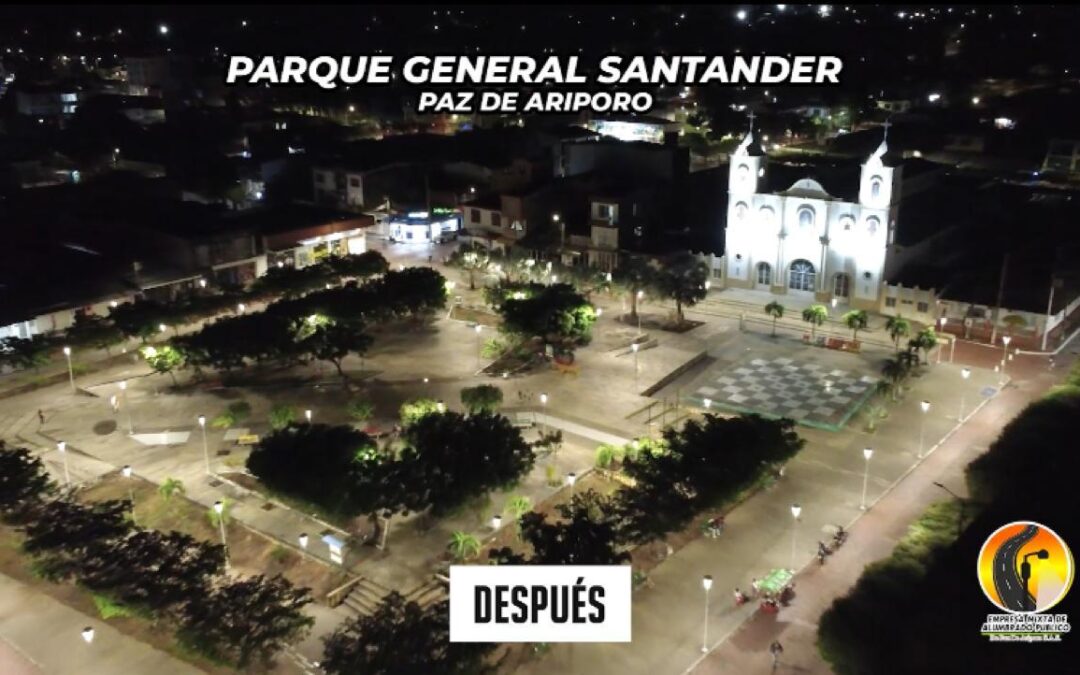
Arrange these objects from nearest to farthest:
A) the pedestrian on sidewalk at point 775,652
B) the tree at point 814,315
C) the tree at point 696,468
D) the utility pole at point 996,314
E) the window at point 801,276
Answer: the pedestrian on sidewalk at point 775,652 < the tree at point 696,468 < the tree at point 814,315 < the utility pole at point 996,314 < the window at point 801,276

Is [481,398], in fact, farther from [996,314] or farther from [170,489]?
[996,314]

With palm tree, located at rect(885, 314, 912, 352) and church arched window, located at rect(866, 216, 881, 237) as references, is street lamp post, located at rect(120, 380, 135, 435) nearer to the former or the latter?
palm tree, located at rect(885, 314, 912, 352)

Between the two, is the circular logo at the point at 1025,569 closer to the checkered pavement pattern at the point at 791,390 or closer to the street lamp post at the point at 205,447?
the checkered pavement pattern at the point at 791,390

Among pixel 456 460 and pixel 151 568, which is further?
pixel 456 460

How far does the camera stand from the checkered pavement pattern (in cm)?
3634

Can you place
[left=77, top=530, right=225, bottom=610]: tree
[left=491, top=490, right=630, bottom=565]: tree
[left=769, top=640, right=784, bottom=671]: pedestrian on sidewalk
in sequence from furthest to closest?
1. [left=491, top=490, right=630, bottom=565]: tree
2. [left=77, top=530, right=225, bottom=610]: tree
3. [left=769, top=640, right=784, bottom=671]: pedestrian on sidewalk

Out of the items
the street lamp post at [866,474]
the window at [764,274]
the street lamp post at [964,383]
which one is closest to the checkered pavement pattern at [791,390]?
the street lamp post at [964,383]

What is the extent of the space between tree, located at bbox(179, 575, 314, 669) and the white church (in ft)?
117

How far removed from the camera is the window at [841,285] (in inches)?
1922

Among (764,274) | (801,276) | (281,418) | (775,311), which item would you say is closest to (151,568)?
(281,418)

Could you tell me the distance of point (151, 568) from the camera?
23531mm

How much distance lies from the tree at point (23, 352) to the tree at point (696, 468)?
2718 centimetres

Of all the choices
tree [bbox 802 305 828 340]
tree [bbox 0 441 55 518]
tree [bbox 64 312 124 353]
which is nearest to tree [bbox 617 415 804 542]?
tree [bbox 802 305 828 340]

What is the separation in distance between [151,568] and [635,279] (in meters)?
28.2
